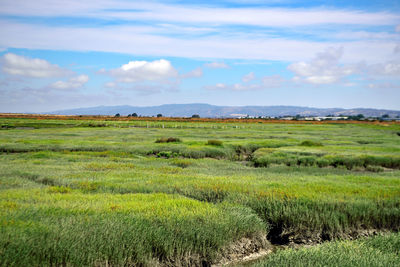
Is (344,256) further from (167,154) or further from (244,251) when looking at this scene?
(167,154)

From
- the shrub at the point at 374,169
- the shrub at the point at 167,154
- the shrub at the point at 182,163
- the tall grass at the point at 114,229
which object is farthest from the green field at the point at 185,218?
the shrub at the point at 167,154

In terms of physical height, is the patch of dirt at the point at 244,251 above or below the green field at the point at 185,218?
below

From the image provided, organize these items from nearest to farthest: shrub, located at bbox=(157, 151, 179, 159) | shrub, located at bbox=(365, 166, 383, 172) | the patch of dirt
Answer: the patch of dirt < shrub, located at bbox=(365, 166, 383, 172) < shrub, located at bbox=(157, 151, 179, 159)

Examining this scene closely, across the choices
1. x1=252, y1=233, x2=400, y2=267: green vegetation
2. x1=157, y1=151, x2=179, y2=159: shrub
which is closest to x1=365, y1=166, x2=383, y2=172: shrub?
x1=157, y1=151, x2=179, y2=159: shrub

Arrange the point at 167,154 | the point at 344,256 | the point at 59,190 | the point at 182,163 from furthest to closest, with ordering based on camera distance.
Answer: the point at 167,154 < the point at 182,163 < the point at 59,190 < the point at 344,256

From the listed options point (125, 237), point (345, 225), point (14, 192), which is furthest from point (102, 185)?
point (345, 225)

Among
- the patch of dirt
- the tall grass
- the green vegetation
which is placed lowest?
the patch of dirt

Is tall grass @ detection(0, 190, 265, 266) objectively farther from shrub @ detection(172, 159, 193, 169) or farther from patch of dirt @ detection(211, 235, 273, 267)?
shrub @ detection(172, 159, 193, 169)

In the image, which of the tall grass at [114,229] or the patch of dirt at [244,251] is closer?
the tall grass at [114,229]

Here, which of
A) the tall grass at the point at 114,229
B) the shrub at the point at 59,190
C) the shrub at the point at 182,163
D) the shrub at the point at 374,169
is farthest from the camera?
the shrub at the point at 374,169

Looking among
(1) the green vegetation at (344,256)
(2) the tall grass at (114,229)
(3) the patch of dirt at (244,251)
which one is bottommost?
(3) the patch of dirt at (244,251)

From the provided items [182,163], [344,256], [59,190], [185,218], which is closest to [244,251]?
[185,218]

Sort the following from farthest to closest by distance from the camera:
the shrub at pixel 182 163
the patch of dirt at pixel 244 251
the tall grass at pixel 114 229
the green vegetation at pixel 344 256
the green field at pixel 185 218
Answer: the shrub at pixel 182 163
the patch of dirt at pixel 244 251
the green field at pixel 185 218
the green vegetation at pixel 344 256
the tall grass at pixel 114 229

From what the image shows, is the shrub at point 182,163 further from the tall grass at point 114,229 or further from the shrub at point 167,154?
the tall grass at point 114,229
